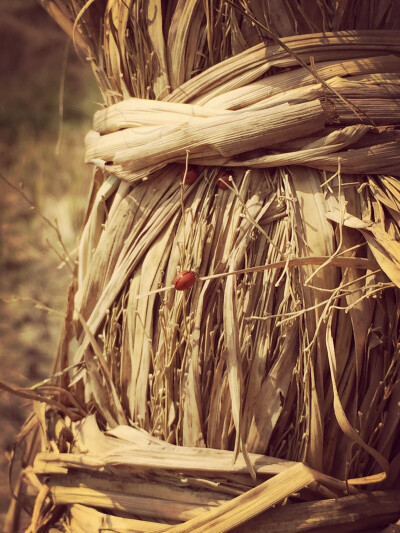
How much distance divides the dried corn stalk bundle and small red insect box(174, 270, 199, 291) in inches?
0.6

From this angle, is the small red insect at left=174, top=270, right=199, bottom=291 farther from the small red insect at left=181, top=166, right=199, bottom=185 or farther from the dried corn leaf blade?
the dried corn leaf blade

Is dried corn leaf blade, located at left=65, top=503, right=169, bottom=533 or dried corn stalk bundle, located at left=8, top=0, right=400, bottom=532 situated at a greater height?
dried corn stalk bundle, located at left=8, top=0, right=400, bottom=532

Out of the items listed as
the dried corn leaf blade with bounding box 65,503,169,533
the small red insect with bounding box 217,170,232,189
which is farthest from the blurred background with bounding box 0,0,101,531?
the small red insect with bounding box 217,170,232,189

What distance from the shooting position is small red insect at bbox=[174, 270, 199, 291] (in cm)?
67

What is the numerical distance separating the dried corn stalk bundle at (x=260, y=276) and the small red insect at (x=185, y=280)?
15 mm

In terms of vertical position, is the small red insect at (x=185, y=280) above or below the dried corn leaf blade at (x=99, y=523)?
above

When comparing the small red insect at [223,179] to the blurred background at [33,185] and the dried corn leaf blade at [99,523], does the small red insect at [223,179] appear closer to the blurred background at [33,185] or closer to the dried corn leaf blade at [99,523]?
the dried corn leaf blade at [99,523]

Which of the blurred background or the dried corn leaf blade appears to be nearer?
the dried corn leaf blade

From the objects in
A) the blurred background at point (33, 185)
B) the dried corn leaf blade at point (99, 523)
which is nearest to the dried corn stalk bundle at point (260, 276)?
the dried corn leaf blade at point (99, 523)

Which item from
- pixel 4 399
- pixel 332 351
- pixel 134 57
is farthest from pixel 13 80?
pixel 332 351

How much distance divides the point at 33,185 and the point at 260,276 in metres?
0.98

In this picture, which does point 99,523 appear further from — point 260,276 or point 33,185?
→ point 33,185

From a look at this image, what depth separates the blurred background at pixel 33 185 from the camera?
1318 millimetres

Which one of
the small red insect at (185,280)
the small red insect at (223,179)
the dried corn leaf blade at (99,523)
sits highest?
the small red insect at (223,179)
